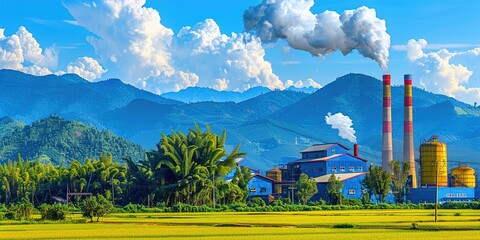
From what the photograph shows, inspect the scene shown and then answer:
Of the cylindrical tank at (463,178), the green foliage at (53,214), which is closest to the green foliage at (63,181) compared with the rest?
the green foliage at (53,214)

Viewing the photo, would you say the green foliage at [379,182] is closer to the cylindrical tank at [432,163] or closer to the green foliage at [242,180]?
the cylindrical tank at [432,163]

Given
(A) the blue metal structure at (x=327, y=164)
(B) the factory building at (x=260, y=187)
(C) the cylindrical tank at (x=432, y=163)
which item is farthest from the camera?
(A) the blue metal structure at (x=327, y=164)

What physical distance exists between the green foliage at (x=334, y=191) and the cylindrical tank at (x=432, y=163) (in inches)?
612

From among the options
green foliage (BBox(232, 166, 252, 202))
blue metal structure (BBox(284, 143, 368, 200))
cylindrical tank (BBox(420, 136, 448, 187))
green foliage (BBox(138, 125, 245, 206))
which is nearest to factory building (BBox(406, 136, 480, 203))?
cylindrical tank (BBox(420, 136, 448, 187))

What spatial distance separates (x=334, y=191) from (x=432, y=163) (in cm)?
2034

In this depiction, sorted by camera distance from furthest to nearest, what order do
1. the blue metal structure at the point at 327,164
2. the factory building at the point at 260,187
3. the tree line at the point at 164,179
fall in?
1. the blue metal structure at the point at 327,164
2. the factory building at the point at 260,187
3. the tree line at the point at 164,179

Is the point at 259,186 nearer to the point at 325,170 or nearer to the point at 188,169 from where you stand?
the point at 325,170

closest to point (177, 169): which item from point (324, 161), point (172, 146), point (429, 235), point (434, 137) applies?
point (172, 146)

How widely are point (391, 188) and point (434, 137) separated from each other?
15.8 meters

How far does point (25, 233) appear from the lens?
48.3 meters

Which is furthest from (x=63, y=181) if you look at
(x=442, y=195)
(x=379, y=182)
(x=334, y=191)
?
(x=442, y=195)

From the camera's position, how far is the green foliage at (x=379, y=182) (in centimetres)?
11194

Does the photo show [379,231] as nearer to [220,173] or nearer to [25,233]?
[25,233]

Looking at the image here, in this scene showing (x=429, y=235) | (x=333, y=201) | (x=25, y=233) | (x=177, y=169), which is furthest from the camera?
(x=333, y=201)
